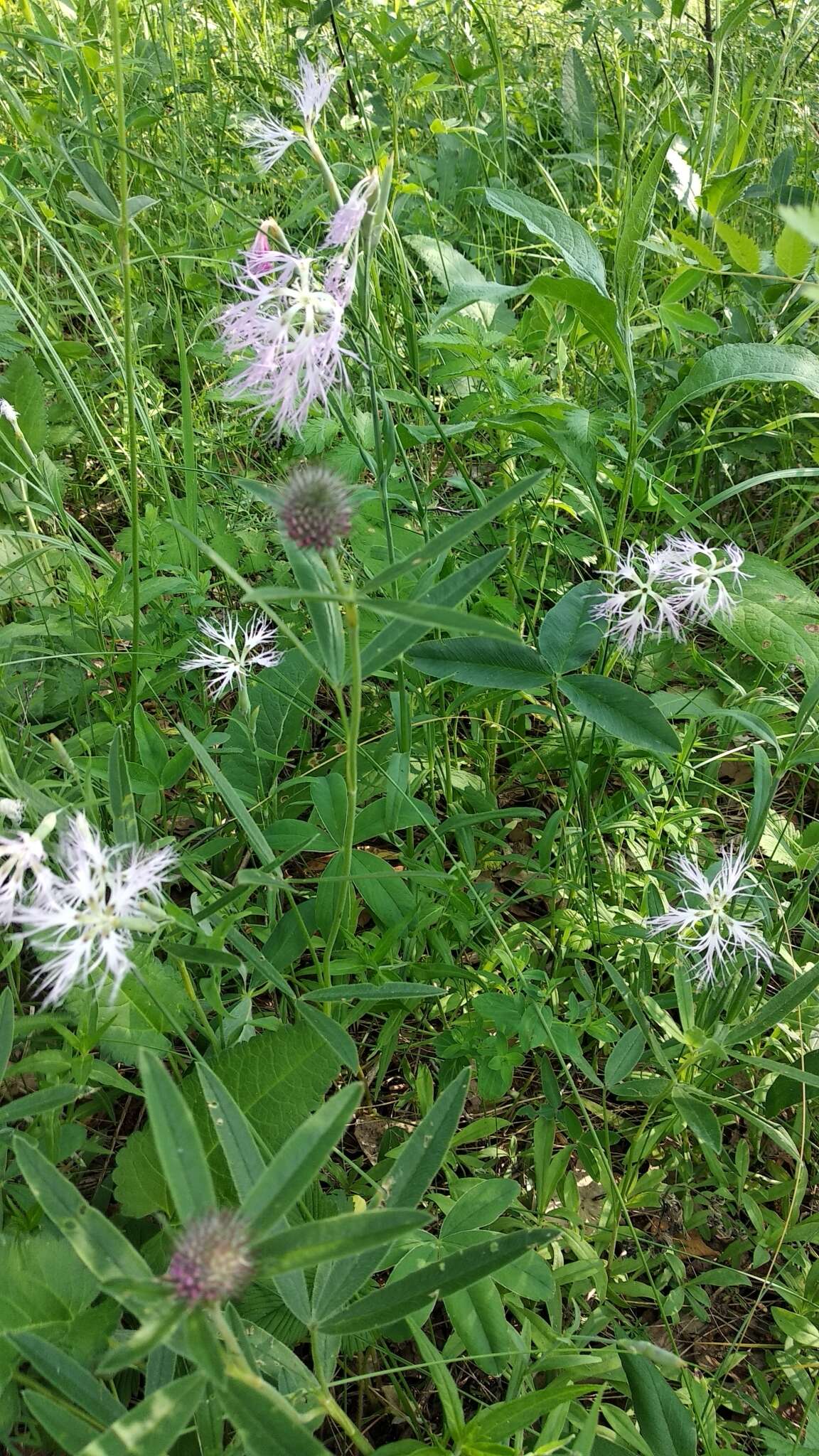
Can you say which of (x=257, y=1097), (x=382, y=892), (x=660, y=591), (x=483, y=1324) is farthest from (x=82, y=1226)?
(x=660, y=591)

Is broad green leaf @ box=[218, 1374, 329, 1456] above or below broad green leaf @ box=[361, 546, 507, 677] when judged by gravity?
below

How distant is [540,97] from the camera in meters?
3.32

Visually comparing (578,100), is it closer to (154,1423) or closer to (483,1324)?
(483,1324)

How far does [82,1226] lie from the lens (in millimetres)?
724

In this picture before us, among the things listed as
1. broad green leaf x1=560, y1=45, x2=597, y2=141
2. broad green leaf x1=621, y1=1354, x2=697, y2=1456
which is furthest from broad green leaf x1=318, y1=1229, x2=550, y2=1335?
broad green leaf x1=560, y1=45, x2=597, y2=141

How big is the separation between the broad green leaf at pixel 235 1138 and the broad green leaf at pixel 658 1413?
0.53m

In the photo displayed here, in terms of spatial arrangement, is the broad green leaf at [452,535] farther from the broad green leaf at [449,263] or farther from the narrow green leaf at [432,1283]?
the broad green leaf at [449,263]

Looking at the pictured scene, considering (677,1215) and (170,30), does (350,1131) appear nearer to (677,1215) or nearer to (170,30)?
(677,1215)

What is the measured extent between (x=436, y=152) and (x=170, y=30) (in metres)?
0.82

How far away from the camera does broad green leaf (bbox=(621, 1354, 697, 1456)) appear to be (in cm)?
106

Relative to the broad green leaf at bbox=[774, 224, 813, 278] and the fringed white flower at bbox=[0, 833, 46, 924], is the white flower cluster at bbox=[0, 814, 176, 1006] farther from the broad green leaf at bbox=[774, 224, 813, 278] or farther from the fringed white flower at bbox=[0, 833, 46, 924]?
the broad green leaf at bbox=[774, 224, 813, 278]

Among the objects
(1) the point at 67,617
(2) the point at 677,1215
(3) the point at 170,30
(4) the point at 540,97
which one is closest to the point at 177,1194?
(2) the point at 677,1215

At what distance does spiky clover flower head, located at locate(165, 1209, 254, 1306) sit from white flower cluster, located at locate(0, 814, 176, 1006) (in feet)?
0.68

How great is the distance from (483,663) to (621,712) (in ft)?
0.59
